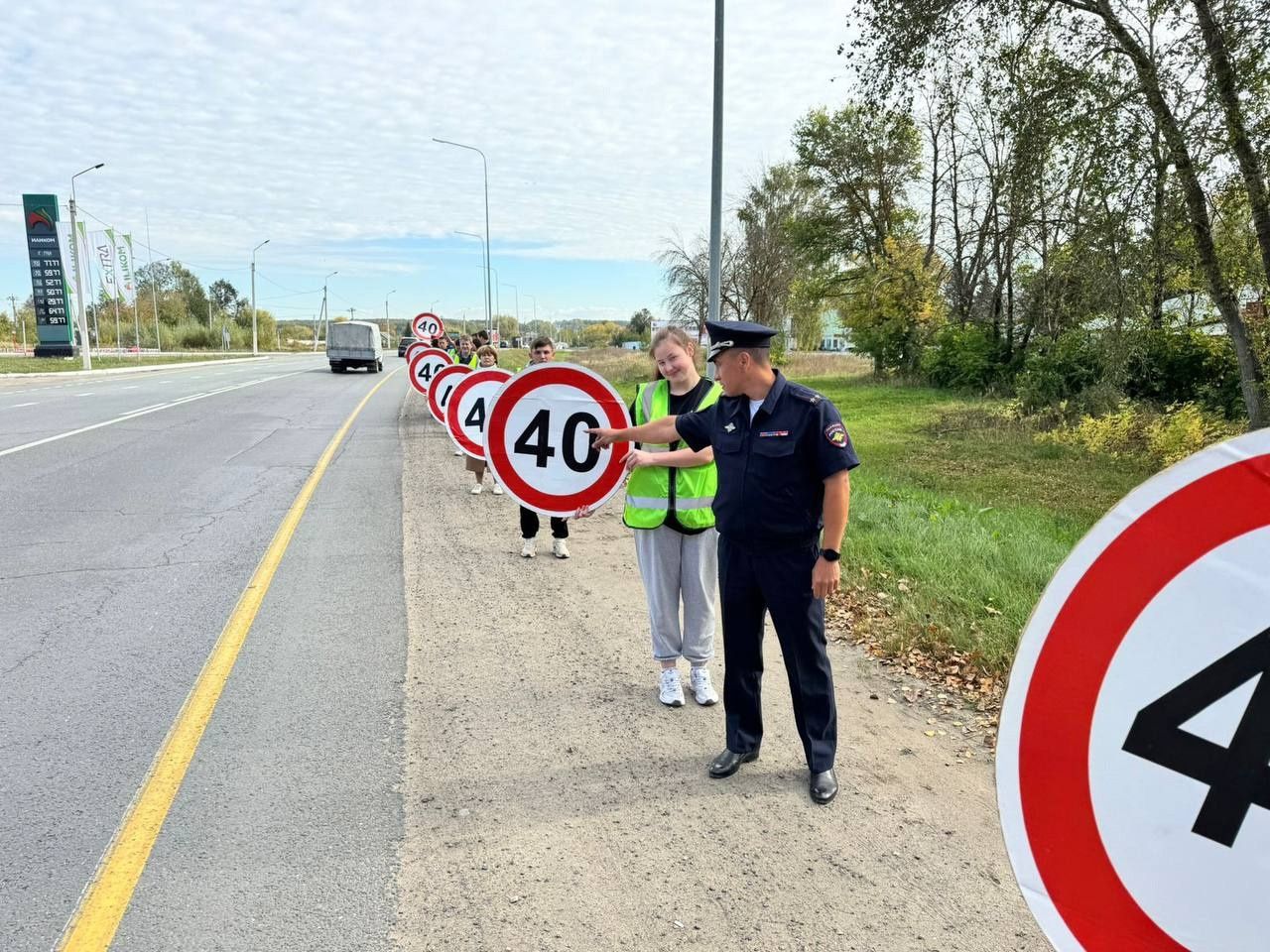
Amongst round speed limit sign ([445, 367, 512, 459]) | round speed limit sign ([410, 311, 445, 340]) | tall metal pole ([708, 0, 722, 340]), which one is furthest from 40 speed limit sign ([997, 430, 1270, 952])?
round speed limit sign ([410, 311, 445, 340])

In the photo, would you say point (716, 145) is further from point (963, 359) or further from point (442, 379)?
point (963, 359)

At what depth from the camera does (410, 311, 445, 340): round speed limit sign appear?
20.0m

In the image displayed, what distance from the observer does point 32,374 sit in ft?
114

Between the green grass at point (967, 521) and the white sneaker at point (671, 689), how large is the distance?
5.05ft

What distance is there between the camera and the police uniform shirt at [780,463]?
3271 millimetres

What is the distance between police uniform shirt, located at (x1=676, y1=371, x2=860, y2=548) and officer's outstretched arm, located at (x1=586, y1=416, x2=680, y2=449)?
64 centimetres

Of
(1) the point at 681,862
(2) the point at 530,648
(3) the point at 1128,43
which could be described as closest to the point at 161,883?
(1) the point at 681,862

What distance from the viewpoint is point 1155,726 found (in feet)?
3.56

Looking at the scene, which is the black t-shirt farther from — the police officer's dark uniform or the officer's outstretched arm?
the police officer's dark uniform

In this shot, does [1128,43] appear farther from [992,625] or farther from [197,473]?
[197,473]

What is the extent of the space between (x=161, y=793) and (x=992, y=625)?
15.0 feet

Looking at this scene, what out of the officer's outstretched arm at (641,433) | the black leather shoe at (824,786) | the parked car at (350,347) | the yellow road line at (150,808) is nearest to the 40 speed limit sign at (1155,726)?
the black leather shoe at (824,786)

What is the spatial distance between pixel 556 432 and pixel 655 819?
2.20 meters

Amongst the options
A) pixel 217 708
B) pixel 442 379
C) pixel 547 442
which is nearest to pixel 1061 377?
pixel 442 379
